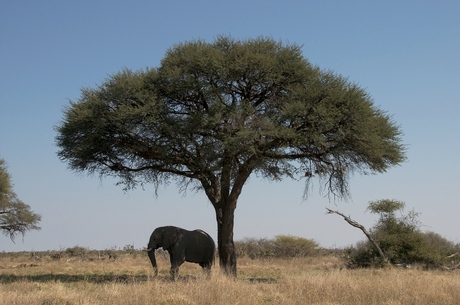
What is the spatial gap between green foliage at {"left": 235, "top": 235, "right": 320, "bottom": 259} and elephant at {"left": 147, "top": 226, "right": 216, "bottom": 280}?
19465mm

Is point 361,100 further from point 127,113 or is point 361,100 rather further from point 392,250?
point 392,250

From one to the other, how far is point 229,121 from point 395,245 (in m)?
13.0

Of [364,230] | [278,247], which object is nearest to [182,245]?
[364,230]

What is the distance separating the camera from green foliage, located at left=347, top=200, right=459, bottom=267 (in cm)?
2891

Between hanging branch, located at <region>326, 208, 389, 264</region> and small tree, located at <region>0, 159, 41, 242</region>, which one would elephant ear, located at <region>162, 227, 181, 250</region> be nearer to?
hanging branch, located at <region>326, 208, 389, 264</region>

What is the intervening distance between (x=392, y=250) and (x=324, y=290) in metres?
16.4

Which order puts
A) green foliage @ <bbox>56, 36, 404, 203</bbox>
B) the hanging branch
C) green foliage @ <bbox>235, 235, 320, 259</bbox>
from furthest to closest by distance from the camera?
green foliage @ <bbox>235, 235, 320, 259</bbox> < the hanging branch < green foliage @ <bbox>56, 36, 404, 203</bbox>

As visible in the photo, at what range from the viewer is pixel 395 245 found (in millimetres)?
29281

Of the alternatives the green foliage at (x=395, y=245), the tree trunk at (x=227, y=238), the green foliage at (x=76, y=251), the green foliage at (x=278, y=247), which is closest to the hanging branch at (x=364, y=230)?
the green foliage at (x=395, y=245)

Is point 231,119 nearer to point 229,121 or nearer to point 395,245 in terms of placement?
point 229,121

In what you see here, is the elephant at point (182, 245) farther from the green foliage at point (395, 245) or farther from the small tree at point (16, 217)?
the small tree at point (16, 217)

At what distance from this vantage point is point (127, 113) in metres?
21.4

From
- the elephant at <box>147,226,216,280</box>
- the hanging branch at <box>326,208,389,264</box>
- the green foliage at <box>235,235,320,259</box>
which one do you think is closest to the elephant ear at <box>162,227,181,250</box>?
the elephant at <box>147,226,216,280</box>

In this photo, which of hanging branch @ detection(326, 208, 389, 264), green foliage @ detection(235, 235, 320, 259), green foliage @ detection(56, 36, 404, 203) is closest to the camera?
green foliage @ detection(56, 36, 404, 203)
